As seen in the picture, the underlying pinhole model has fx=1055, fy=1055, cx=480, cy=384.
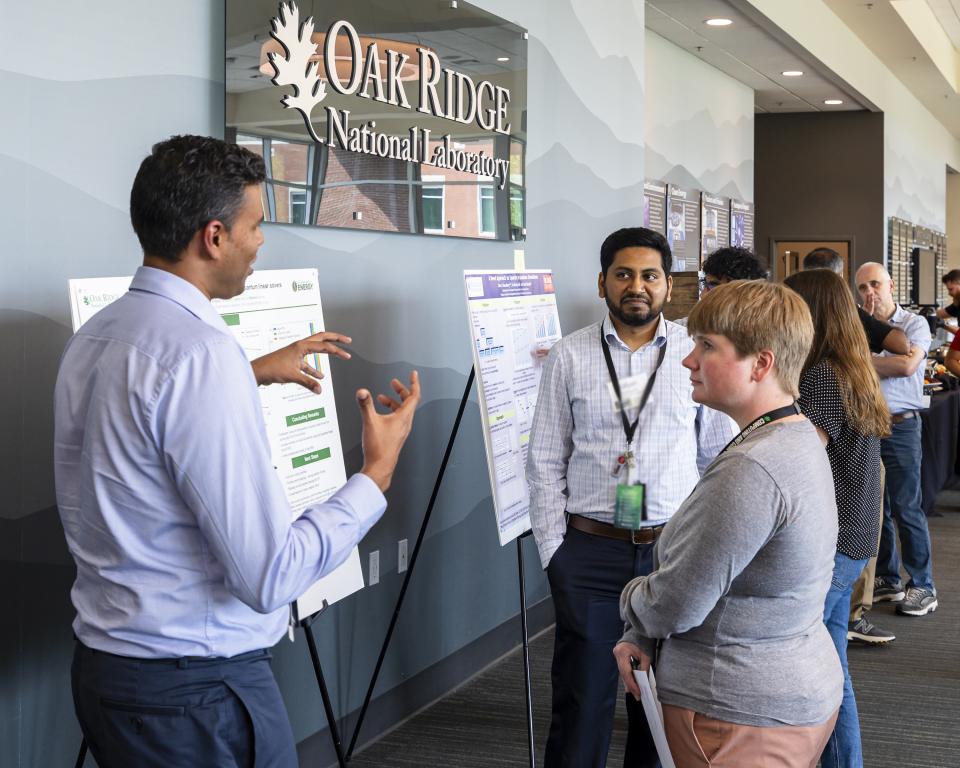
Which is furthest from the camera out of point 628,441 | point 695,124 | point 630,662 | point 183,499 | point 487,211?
point 695,124

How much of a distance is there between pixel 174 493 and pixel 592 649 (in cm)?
167

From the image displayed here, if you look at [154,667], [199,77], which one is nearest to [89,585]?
[154,667]

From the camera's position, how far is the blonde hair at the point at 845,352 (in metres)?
2.75

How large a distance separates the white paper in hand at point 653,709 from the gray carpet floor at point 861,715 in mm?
1823

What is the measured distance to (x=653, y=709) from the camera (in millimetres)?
1771

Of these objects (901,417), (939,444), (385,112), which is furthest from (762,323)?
(939,444)

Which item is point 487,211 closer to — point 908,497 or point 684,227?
point 908,497

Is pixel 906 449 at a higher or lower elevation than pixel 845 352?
lower

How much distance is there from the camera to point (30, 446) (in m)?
2.44

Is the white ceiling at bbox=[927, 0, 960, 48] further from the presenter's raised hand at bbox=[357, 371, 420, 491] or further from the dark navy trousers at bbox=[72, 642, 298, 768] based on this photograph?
the dark navy trousers at bbox=[72, 642, 298, 768]

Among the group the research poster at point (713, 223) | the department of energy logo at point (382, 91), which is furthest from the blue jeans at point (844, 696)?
the research poster at point (713, 223)

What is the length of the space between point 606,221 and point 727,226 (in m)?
4.57

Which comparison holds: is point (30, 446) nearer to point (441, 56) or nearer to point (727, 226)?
point (441, 56)

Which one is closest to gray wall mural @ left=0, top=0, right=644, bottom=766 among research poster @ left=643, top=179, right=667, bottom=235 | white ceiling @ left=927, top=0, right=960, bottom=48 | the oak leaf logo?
the oak leaf logo
